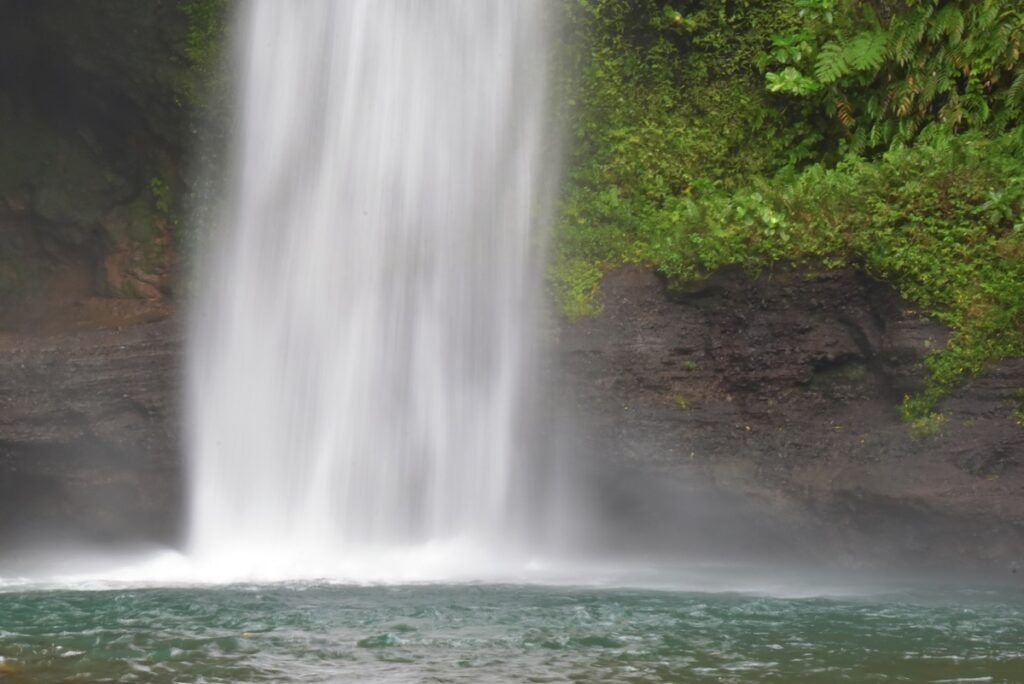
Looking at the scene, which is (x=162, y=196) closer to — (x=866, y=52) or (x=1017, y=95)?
(x=866, y=52)

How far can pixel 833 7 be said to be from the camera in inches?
468

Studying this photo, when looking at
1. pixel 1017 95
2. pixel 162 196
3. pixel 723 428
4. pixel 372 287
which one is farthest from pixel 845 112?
pixel 162 196

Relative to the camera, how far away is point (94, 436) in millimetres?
11508

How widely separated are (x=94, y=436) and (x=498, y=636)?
19.1 feet

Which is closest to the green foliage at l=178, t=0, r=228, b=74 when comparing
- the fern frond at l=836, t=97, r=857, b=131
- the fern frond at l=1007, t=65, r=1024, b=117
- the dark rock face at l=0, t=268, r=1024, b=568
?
the dark rock face at l=0, t=268, r=1024, b=568

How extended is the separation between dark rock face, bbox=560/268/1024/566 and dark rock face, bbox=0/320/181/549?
4032mm

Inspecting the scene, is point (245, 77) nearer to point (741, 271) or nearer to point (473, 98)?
point (473, 98)

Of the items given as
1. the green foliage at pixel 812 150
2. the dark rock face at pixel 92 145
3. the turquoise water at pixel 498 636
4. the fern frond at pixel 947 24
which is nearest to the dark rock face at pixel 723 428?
the green foliage at pixel 812 150

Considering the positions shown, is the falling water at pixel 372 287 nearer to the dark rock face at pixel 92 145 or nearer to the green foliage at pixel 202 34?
the green foliage at pixel 202 34

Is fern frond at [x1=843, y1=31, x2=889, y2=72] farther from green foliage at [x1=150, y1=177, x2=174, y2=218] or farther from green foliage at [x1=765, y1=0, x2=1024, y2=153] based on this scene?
green foliage at [x1=150, y1=177, x2=174, y2=218]

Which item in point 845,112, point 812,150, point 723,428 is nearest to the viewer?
point 723,428

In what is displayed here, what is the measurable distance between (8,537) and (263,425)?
2.86 metres

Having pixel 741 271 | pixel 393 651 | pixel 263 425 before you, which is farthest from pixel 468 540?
pixel 393 651

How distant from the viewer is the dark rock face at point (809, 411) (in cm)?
1023
